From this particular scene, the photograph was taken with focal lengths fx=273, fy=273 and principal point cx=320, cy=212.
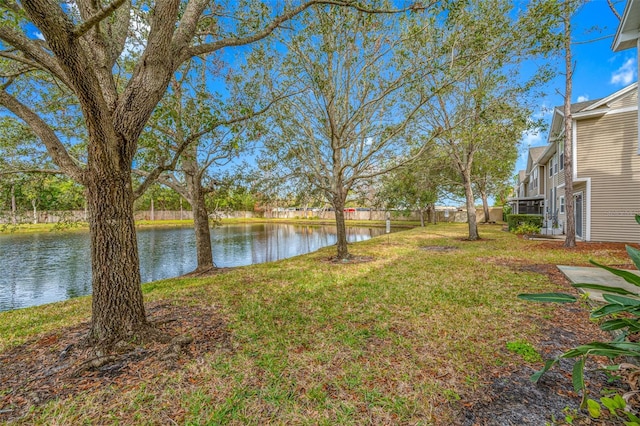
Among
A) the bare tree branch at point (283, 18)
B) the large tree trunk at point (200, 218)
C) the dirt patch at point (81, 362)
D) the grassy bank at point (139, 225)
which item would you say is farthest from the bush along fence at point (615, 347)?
the large tree trunk at point (200, 218)

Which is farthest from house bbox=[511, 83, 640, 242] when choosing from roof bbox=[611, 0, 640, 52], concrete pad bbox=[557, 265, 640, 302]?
concrete pad bbox=[557, 265, 640, 302]

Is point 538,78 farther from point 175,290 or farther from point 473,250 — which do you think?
point 175,290

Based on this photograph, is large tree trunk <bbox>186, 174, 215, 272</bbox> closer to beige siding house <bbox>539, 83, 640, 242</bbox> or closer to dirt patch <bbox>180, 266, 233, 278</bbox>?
dirt patch <bbox>180, 266, 233, 278</bbox>

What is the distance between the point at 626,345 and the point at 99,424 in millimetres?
3744

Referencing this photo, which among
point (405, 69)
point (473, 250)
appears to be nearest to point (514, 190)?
point (473, 250)

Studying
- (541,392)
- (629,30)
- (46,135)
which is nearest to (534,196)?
(629,30)

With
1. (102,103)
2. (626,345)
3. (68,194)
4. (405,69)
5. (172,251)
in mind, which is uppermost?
(405,69)

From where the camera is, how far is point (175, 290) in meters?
5.62

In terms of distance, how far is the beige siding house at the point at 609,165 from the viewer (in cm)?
939

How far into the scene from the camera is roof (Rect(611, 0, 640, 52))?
5.90 m

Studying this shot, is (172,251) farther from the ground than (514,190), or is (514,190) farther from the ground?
(514,190)

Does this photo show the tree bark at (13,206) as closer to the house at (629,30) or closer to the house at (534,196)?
the house at (629,30)

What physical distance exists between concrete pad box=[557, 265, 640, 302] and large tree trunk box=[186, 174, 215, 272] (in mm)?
8244

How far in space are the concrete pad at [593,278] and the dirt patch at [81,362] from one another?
5491mm
